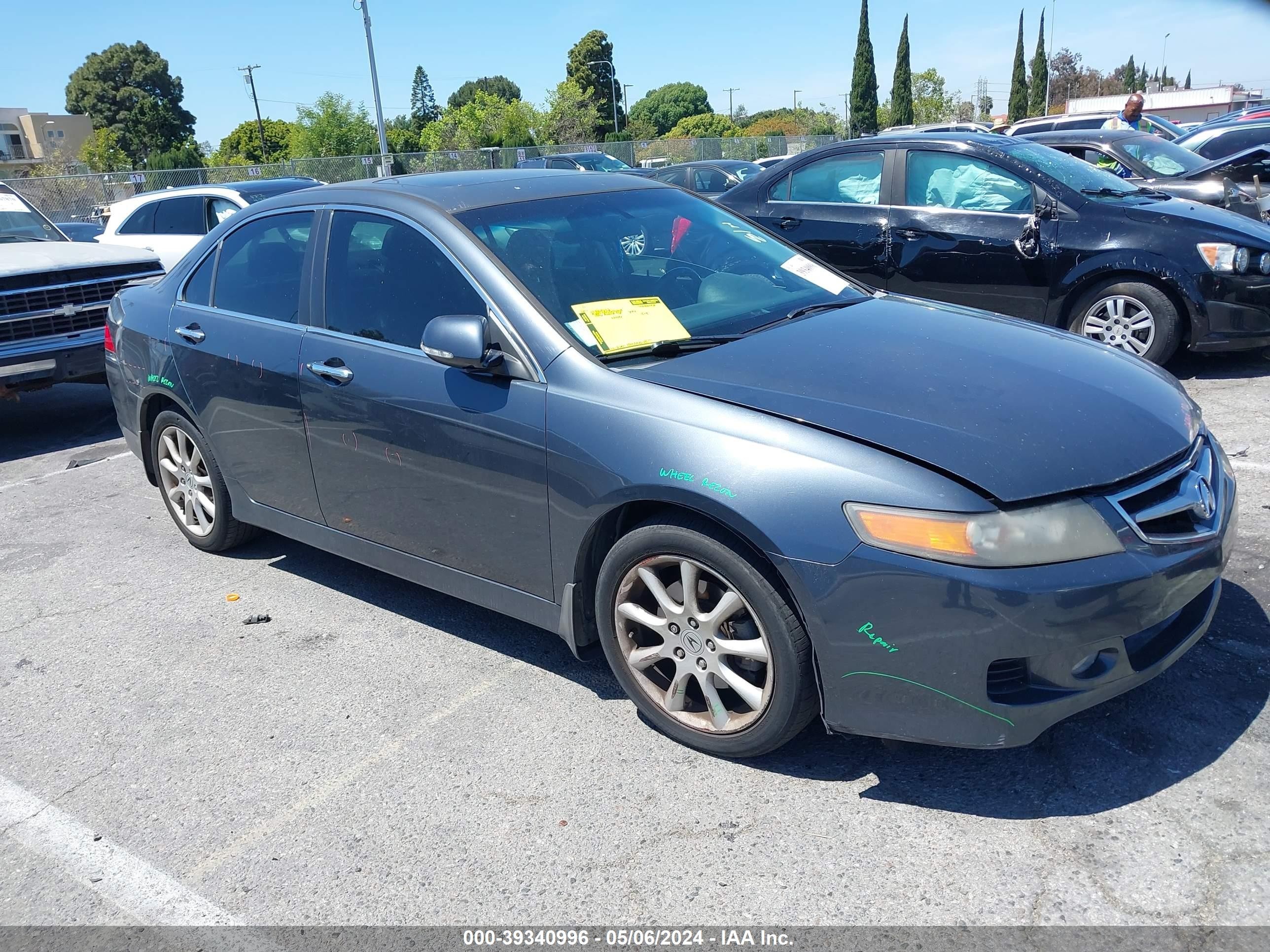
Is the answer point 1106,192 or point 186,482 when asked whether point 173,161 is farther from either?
point 1106,192

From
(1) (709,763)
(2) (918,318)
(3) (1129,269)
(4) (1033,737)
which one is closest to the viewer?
(4) (1033,737)

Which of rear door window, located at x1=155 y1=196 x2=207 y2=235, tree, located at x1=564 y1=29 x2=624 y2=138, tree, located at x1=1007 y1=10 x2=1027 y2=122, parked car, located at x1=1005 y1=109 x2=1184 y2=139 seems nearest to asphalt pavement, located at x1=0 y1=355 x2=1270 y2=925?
rear door window, located at x1=155 y1=196 x2=207 y2=235

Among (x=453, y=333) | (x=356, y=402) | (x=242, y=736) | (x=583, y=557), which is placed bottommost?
(x=242, y=736)

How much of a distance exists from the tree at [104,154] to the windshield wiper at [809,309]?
6401cm

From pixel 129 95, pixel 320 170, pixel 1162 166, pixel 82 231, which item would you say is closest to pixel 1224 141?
pixel 1162 166

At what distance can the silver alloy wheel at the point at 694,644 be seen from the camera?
9.51ft

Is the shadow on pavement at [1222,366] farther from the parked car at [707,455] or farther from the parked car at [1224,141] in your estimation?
the parked car at [1224,141]

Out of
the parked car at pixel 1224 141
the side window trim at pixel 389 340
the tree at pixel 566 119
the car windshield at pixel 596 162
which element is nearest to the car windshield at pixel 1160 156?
the parked car at pixel 1224 141

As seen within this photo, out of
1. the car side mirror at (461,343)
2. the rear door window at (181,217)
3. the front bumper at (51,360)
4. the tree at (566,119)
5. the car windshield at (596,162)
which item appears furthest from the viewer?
the tree at (566,119)

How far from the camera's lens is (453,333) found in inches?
128

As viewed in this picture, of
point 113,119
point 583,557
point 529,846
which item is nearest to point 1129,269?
point 583,557

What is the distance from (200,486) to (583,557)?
8.52ft

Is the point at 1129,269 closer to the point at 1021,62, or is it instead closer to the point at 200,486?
the point at 200,486

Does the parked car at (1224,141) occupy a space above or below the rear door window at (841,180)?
below
